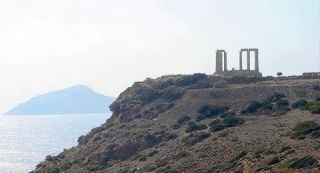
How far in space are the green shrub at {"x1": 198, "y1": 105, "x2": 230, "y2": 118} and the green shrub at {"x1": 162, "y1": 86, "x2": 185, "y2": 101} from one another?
23.4 feet

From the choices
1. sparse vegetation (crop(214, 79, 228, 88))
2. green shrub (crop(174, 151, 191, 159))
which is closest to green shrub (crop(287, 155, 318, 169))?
green shrub (crop(174, 151, 191, 159))

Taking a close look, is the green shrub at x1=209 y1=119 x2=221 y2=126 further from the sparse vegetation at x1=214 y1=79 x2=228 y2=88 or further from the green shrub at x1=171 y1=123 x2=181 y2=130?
the sparse vegetation at x1=214 y1=79 x2=228 y2=88

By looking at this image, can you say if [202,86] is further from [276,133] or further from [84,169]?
[276,133]

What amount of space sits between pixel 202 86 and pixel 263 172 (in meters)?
40.1

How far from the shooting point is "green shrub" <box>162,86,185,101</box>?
7162 centimetres

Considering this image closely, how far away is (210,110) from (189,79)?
14.8 m

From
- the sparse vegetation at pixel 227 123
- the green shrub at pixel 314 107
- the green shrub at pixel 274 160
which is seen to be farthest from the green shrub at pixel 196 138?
the green shrub at pixel 274 160

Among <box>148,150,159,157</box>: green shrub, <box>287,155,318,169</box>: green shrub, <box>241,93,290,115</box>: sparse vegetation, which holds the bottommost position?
<box>148,150,159,157</box>: green shrub

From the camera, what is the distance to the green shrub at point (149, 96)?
243ft

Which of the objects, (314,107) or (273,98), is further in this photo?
(273,98)

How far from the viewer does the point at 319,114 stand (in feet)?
164

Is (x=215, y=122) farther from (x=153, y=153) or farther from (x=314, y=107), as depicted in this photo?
(x=314, y=107)

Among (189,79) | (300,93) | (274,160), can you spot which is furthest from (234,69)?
(274,160)

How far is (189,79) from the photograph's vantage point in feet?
255
